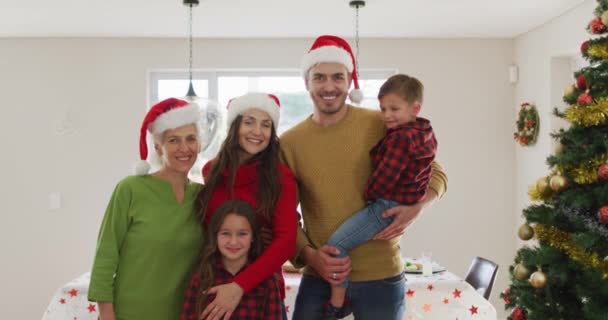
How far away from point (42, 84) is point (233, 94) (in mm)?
1545

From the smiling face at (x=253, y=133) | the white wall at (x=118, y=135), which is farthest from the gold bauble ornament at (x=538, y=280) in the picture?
the white wall at (x=118, y=135)

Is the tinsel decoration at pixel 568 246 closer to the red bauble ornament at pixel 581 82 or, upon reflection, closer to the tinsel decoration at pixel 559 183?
the tinsel decoration at pixel 559 183

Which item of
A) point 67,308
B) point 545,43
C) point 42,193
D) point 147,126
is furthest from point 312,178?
point 42,193

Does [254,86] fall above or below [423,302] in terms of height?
above

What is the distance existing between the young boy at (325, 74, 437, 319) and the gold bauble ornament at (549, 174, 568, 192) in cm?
40

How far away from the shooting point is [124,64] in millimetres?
4945

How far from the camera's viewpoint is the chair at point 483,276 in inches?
140

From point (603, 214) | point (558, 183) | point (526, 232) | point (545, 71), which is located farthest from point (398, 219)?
point (545, 71)

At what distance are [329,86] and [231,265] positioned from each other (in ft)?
2.29

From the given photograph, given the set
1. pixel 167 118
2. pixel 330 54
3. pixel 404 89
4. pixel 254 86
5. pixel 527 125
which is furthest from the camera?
pixel 254 86

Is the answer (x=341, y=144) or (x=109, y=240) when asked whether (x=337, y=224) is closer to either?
(x=341, y=144)

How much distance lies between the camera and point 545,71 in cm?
445

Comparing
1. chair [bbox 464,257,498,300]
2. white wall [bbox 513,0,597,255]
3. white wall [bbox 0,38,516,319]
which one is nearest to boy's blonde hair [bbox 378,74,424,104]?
chair [bbox 464,257,498,300]

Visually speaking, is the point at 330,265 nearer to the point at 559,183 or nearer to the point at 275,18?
the point at 559,183
